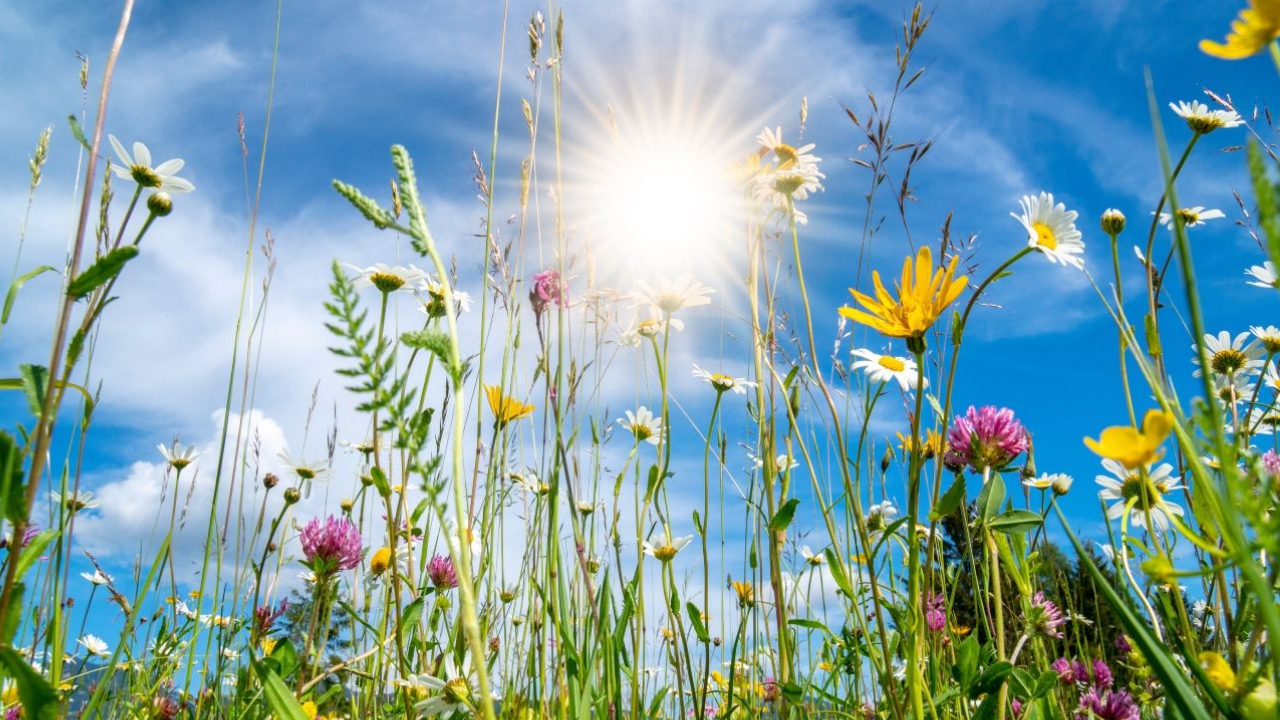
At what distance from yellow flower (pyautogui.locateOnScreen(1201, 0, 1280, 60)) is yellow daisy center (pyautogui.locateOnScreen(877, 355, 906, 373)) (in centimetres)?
72

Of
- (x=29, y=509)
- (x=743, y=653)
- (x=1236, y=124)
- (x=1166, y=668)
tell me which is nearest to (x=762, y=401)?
(x=743, y=653)

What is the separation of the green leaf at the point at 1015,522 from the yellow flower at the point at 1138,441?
1.66 ft

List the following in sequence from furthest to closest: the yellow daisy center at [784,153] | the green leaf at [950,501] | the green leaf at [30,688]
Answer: the yellow daisy center at [784,153] < the green leaf at [950,501] < the green leaf at [30,688]

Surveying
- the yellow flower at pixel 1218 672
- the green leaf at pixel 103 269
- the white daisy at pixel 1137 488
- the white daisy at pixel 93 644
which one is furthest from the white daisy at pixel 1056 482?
the white daisy at pixel 93 644

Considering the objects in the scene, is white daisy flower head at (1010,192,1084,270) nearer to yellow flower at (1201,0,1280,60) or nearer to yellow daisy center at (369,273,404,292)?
yellow flower at (1201,0,1280,60)

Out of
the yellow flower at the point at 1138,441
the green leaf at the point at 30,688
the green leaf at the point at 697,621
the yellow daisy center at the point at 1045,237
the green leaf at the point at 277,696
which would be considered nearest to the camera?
the yellow flower at the point at 1138,441

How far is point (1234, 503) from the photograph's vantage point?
1.10 feet

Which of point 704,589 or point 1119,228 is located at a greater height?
point 1119,228

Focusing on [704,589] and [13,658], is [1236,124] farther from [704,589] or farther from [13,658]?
[13,658]

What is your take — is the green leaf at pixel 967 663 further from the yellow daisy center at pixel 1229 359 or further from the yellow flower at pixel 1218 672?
the yellow daisy center at pixel 1229 359

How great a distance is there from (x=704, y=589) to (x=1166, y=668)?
1.11 metres

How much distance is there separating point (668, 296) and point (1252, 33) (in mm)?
1157

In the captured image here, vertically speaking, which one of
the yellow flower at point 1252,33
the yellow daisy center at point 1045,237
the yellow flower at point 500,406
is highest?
the yellow daisy center at point 1045,237

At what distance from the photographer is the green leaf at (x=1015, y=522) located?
90cm
